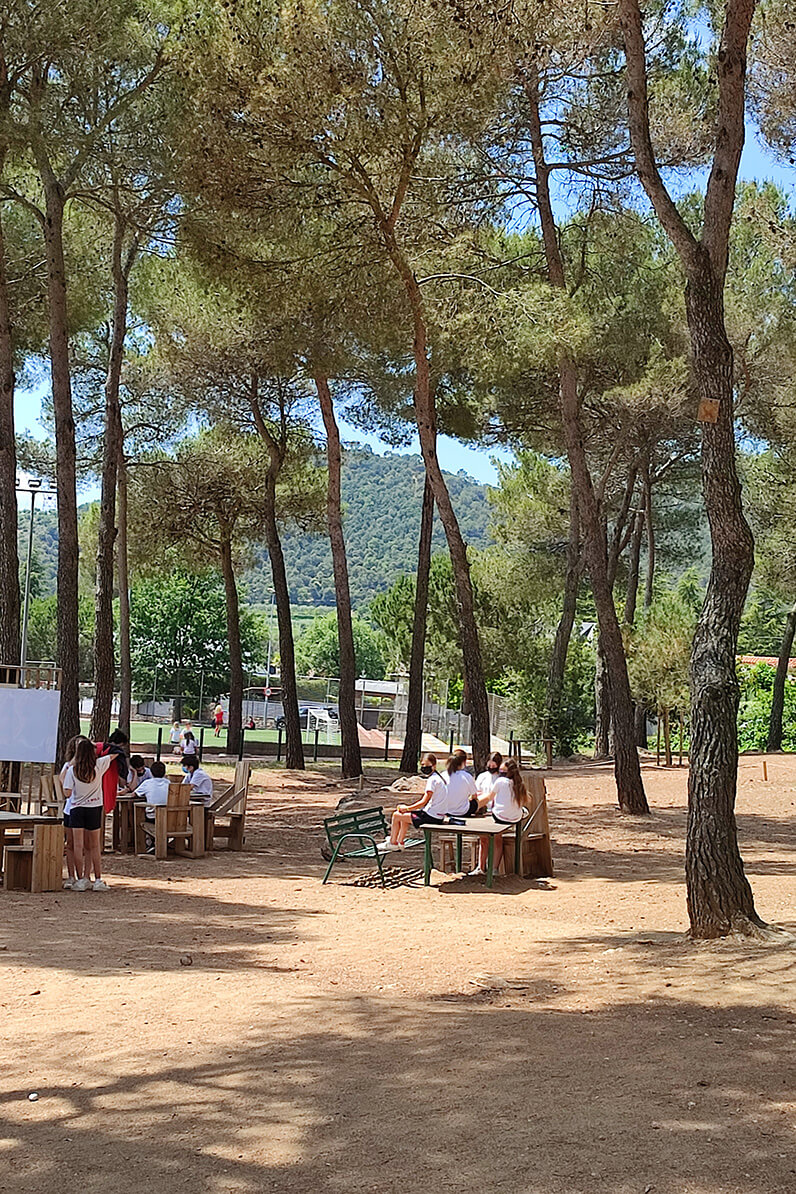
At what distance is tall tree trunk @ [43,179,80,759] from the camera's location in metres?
14.8

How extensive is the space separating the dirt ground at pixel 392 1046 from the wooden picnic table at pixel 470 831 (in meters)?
0.49

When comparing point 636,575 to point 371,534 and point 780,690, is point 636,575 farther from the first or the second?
point 371,534

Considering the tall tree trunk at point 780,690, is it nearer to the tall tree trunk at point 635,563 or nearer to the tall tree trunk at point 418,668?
the tall tree trunk at point 635,563

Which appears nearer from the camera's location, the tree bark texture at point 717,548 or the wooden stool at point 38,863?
the tree bark texture at point 717,548

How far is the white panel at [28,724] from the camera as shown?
11.2 m

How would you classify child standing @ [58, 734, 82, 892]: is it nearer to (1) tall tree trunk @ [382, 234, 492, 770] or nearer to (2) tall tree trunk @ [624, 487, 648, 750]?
(1) tall tree trunk @ [382, 234, 492, 770]

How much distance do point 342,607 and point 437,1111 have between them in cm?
1764

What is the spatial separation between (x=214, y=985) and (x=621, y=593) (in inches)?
1217

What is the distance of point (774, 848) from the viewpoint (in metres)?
12.3

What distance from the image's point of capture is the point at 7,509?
13594 millimetres

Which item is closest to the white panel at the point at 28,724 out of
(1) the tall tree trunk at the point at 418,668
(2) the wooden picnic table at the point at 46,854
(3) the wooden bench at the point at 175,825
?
(3) the wooden bench at the point at 175,825

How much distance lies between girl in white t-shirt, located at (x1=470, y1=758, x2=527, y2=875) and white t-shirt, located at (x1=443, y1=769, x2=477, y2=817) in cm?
23

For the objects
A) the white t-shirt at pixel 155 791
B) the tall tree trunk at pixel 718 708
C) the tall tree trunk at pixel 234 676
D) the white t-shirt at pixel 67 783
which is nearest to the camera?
the tall tree trunk at pixel 718 708

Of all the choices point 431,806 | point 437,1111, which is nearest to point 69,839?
point 431,806
